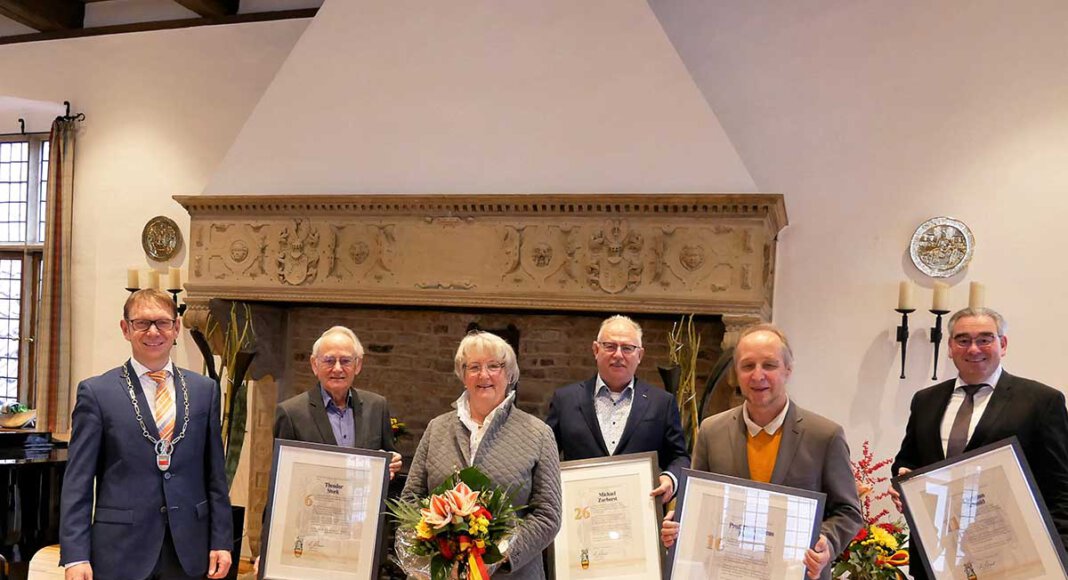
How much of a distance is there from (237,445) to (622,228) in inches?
106

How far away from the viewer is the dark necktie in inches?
121

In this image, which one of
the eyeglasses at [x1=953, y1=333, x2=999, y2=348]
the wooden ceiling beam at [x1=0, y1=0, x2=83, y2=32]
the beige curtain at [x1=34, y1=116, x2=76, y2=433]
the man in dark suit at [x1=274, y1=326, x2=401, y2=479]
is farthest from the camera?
the beige curtain at [x1=34, y1=116, x2=76, y2=433]

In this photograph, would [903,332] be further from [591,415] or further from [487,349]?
[487,349]

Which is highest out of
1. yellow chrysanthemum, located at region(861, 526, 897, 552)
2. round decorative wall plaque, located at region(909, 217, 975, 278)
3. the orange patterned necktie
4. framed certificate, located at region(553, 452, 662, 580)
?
round decorative wall plaque, located at region(909, 217, 975, 278)

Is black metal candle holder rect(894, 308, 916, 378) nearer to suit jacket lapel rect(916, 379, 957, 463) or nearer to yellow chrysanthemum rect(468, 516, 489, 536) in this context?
suit jacket lapel rect(916, 379, 957, 463)

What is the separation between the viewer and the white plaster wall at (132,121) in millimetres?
6641

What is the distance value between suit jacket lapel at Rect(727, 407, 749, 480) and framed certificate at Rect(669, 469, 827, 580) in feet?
0.34

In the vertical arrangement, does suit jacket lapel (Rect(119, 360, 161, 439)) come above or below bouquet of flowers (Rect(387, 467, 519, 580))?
above

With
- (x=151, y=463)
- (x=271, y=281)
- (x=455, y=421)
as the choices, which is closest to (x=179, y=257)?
(x=271, y=281)

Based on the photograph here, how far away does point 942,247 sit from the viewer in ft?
17.5

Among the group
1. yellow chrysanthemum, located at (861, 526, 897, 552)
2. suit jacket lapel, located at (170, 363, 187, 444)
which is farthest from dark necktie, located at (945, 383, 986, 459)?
suit jacket lapel, located at (170, 363, 187, 444)

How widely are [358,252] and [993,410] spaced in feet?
11.8

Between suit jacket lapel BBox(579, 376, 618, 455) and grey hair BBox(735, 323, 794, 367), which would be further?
suit jacket lapel BBox(579, 376, 618, 455)

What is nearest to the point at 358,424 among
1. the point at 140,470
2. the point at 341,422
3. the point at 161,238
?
the point at 341,422
